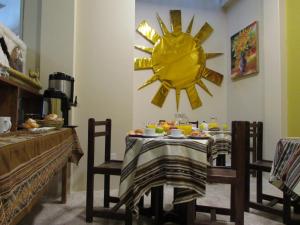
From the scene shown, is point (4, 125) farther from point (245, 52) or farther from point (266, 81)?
point (245, 52)

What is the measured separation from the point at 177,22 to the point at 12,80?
3.27 metres

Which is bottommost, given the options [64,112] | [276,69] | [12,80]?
[64,112]

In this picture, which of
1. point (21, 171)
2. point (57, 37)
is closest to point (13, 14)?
point (57, 37)

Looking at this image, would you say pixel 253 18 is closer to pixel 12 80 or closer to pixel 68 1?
pixel 68 1

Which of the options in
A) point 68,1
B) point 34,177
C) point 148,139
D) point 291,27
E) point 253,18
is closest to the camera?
point 34,177

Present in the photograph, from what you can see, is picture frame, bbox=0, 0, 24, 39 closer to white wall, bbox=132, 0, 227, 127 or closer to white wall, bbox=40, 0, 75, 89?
white wall, bbox=40, 0, 75, 89

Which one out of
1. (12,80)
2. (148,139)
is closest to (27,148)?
(148,139)

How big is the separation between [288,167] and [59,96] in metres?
2.03

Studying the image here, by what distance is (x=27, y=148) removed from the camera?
1.01 metres

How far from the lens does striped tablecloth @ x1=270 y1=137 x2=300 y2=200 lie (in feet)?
5.62

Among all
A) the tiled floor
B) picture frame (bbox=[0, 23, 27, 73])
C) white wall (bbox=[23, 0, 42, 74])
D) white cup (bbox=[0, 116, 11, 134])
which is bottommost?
the tiled floor

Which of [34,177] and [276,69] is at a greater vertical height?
[276,69]

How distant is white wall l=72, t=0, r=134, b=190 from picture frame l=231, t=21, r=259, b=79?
1.96 m

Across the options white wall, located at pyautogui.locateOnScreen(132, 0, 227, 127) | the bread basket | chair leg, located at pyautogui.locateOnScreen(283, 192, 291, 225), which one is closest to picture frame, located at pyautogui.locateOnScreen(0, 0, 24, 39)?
the bread basket
